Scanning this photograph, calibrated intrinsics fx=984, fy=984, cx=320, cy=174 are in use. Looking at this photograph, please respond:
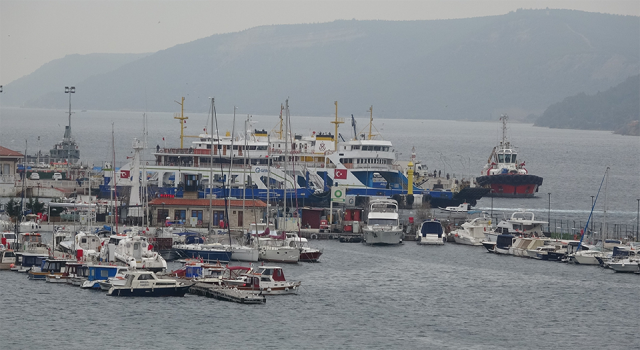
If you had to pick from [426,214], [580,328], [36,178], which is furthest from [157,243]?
[36,178]

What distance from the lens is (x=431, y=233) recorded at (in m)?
59.4

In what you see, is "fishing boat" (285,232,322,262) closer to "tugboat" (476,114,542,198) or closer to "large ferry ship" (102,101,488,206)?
Result: "large ferry ship" (102,101,488,206)

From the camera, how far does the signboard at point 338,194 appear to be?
236ft

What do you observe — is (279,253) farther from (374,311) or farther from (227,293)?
(374,311)

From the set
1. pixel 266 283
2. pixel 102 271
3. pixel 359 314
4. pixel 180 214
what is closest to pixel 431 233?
pixel 180 214

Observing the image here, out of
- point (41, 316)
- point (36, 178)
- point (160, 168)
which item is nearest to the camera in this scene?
point (41, 316)

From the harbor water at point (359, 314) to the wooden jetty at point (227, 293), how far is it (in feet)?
1.31

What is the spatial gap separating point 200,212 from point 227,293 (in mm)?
20274

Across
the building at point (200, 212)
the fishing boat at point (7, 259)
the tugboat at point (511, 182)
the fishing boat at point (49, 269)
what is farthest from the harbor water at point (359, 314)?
the tugboat at point (511, 182)

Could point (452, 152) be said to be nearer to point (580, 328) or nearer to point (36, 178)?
point (36, 178)

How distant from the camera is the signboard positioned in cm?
7206

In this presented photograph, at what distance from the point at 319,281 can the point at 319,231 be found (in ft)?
50.9

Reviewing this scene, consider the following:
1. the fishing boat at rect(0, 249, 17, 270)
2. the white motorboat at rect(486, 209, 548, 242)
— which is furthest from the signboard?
the fishing boat at rect(0, 249, 17, 270)

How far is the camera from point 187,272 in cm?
4262
